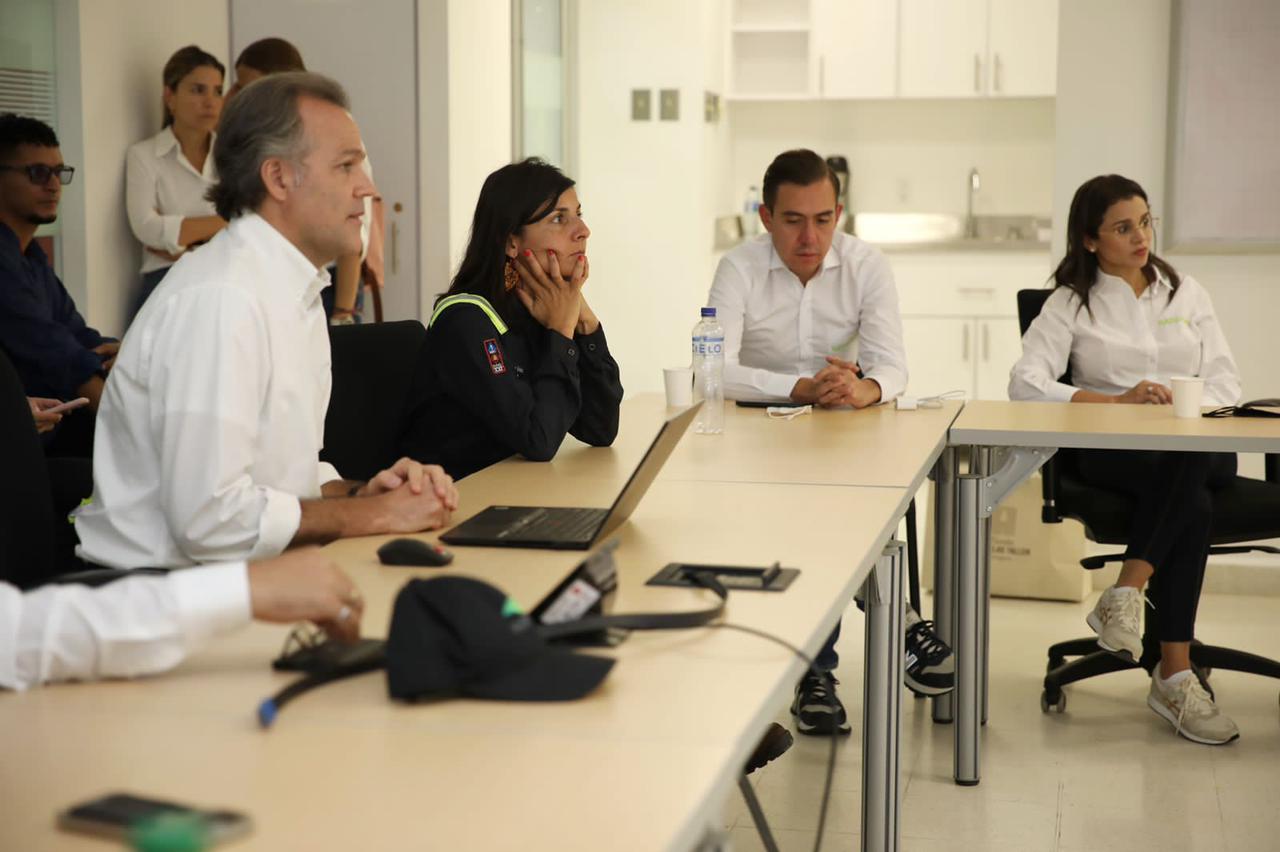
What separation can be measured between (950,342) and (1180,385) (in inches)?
154

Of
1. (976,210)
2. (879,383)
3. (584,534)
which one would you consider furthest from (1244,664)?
(976,210)

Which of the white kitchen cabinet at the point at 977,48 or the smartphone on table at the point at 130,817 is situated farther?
the white kitchen cabinet at the point at 977,48

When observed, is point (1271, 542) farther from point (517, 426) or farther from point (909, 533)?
point (517, 426)

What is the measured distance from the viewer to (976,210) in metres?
7.50

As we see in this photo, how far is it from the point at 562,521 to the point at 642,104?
4.94 metres

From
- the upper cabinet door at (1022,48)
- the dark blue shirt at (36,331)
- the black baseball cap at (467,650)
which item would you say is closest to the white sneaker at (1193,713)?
the black baseball cap at (467,650)

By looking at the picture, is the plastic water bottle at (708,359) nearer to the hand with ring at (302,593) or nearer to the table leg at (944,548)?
the table leg at (944,548)

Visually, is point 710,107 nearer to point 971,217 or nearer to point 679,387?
point 971,217

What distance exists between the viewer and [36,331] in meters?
3.64

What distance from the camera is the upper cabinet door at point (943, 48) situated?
7.05 metres

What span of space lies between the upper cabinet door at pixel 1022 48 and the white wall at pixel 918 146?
30 centimetres

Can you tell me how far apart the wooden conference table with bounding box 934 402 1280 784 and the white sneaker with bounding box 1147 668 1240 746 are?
19.5 inches

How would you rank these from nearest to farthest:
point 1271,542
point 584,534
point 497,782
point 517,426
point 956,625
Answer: point 497,782, point 584,534, point 517,426, point 956,625, point 1271,542

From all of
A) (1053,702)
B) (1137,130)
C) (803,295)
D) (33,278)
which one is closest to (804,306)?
(803,295)
